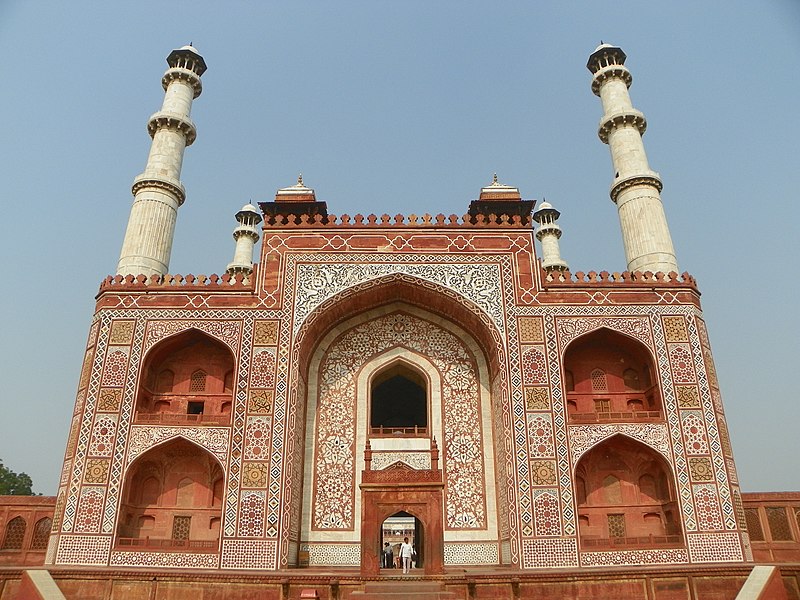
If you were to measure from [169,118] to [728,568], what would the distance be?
17.8 metres

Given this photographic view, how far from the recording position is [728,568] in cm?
1198

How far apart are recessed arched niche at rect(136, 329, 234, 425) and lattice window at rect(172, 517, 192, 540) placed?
225 cm

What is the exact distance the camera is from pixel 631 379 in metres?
15.0

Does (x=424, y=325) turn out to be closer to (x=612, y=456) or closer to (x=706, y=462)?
(x=612, y=456)

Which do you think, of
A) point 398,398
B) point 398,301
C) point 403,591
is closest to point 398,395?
point 398,398

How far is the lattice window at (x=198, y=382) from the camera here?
586 inches

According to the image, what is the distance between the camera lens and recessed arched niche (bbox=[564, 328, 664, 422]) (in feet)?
A: 47.6

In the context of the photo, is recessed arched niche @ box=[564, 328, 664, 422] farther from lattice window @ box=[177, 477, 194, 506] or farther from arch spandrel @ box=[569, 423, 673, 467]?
lattice window @ box=[177, 477, 194, 506]

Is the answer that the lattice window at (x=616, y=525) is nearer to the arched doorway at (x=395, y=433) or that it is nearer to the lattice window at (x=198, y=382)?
the arched doorway at (x=395, y=433)

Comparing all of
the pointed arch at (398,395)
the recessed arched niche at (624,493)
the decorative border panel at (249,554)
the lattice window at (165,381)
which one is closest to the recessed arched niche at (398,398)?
the pointed arch at (398,395)

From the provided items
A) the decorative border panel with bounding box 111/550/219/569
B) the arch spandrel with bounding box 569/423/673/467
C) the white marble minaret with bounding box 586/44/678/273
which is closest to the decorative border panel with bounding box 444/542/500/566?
the arch spandrel with bounding box 569/423/673/467

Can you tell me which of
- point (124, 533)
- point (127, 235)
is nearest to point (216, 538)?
point (124, 533)

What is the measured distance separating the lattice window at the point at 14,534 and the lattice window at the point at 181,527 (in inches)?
165

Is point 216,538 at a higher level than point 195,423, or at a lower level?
lower
